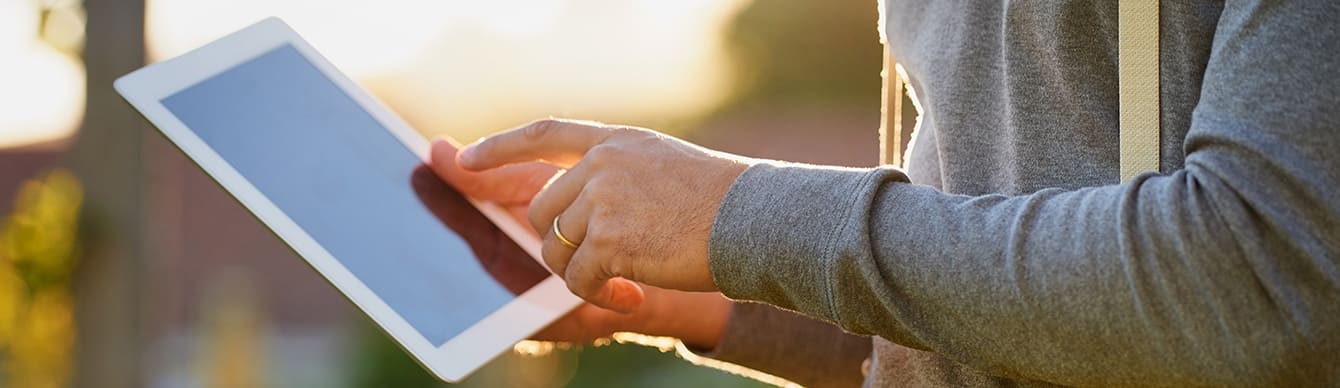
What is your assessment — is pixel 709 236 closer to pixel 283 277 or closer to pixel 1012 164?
pixel 1012 164

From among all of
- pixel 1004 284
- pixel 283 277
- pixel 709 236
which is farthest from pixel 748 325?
pixel 283 277

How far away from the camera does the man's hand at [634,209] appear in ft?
3.66

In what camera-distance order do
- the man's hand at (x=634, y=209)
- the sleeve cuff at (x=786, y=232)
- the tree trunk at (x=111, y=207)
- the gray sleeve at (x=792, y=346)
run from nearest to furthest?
1. the sleeve cuff at (x=786, y=232)
2. the man's hand at (x=634, y=209)
3. the gray sleeve at (x=792, y=346)
4. the tree trunk at (x=111, y=207)

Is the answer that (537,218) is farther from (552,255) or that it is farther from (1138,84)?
(1138,84)

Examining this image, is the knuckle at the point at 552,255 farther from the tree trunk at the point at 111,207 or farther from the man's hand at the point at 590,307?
the tree trunk at the point at 111,207

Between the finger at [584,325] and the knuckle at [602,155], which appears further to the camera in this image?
the finger at [584,325]

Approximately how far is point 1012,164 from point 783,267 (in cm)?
26

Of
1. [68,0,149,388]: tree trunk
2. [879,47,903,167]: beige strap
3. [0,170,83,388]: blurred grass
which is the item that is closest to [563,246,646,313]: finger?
[879,47,903,167]: beige strap

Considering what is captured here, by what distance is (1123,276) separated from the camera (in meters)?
0.90

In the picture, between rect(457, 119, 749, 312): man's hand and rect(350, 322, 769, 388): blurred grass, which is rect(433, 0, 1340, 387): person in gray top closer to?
rect(457, 119, 749, 312): man's hand

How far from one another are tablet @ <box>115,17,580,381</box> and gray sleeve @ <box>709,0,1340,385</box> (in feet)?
1.55

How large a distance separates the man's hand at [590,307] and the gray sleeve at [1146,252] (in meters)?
0.61

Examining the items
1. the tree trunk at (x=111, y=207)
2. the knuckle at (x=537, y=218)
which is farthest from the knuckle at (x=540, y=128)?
the tree trunk at (x=111, y=207)

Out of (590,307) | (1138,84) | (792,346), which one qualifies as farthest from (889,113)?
(1138,84)
